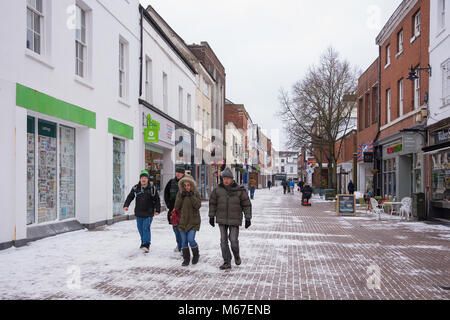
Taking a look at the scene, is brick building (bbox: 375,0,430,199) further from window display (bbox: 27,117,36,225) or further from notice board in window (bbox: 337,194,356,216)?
window display (bbox: 27,117,36,225)

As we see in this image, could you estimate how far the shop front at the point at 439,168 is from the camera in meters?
15.6

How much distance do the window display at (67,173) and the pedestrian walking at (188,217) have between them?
522 cm

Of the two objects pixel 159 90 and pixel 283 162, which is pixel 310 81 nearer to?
pixel 159 90

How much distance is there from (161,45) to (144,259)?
1358 cm

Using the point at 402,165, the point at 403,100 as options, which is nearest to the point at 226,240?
the point at 402,165

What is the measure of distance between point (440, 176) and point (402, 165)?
4.79 meters

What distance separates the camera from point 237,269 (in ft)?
24.1

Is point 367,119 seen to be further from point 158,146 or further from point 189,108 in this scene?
point 158,146

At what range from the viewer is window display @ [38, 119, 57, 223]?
10531 mm

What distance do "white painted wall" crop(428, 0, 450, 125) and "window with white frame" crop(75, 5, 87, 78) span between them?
12010 mm

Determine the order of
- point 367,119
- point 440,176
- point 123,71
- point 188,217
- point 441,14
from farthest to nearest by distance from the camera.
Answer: point 367,119
point 441,14
point 440,176
point 123,71
point 188,217

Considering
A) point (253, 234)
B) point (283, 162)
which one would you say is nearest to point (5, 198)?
point (253, 234)

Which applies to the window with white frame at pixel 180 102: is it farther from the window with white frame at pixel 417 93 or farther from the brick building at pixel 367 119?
the window with white frame at pixel 417 93

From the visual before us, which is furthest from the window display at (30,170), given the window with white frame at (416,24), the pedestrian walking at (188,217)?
the window with white frame at (416,24)
